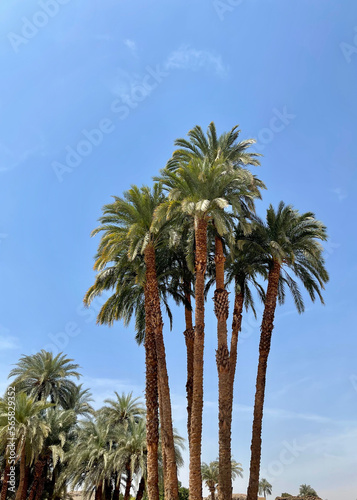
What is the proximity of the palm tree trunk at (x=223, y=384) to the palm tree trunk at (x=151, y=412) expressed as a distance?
3455 mm

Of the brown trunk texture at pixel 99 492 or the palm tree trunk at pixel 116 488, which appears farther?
the brown trunk texture at pixel 99 492

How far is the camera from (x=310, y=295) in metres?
27.9

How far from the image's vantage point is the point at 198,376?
2231 centimetres

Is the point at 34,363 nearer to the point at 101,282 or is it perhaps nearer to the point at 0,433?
the point at 0,433

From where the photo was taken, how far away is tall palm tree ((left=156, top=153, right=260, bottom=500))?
2241cm

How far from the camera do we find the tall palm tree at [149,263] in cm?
2405

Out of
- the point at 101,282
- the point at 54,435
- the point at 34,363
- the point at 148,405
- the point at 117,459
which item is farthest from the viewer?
the point at 34,363

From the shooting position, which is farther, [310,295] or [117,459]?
[117,459]

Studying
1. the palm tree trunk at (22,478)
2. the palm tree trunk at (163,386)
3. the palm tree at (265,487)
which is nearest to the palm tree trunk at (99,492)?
the palm tree trunk at (22,478)

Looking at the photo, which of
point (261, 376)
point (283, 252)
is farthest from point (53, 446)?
point (283, 252)

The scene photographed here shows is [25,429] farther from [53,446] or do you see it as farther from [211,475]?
[211,475]

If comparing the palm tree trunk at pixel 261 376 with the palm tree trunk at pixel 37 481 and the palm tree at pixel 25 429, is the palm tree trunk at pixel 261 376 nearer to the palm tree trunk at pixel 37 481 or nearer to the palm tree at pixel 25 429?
the palm tree at pixel 25 429

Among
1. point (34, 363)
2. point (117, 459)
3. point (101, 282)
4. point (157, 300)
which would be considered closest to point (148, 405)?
point (157, 300)

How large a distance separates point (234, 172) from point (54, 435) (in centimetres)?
2586
